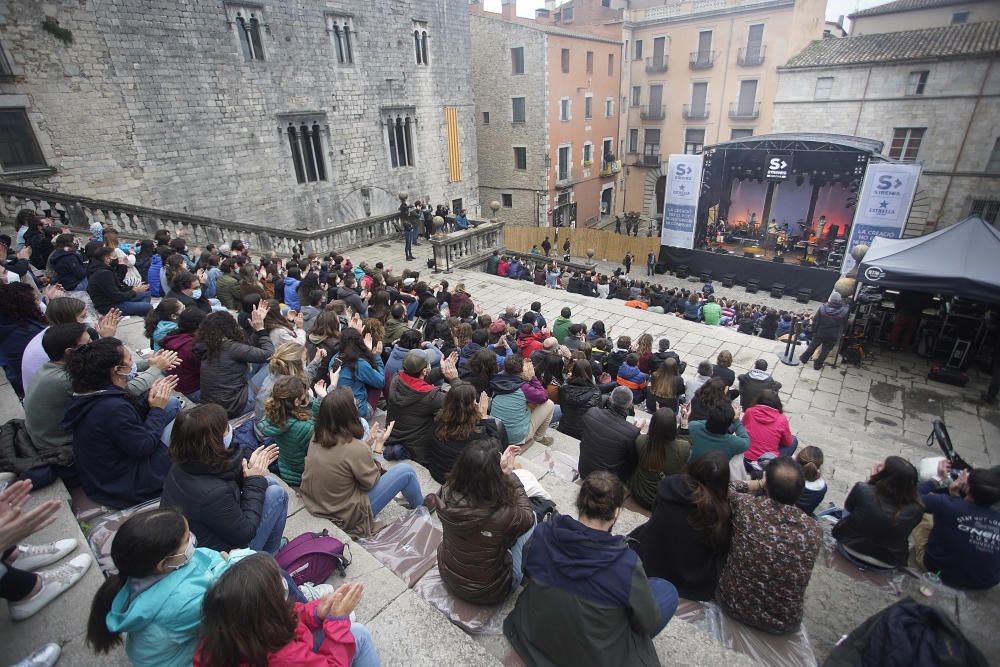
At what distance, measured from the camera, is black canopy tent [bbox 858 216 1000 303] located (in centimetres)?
861

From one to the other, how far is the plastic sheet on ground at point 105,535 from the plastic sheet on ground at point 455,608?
6.01 feet

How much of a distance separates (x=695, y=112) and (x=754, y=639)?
33973 mm

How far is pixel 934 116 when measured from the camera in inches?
883

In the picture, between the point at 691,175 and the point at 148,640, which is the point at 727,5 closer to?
the point at 691,175

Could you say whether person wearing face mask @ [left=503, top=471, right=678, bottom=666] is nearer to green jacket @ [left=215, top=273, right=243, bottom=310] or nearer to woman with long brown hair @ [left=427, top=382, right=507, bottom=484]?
woman with long brown hair @ [left=427, top=382, right=507, bottom=484]

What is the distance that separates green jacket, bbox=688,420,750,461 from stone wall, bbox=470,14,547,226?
23626mm

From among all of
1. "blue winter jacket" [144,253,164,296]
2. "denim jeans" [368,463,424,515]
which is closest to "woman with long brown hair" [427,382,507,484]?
"denim jeans" [368,463,424,515]

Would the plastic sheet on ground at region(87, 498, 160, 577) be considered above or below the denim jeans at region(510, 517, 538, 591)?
above

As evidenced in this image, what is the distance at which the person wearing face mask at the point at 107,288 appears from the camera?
6852 millimetres

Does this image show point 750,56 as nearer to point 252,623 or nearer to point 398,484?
point 398,484

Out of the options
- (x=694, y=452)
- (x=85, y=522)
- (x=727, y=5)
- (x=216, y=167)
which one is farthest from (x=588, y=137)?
(x=85, y=522)

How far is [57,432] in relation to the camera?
3.67 metres

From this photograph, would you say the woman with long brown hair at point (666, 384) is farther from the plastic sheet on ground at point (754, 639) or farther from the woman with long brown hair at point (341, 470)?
the woman with long brown hair at point (341, 470)

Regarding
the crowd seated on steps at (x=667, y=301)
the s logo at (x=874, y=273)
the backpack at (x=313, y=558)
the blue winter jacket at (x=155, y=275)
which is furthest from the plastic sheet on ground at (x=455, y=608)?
the crowd seated on steps at (x=667, y=301)
